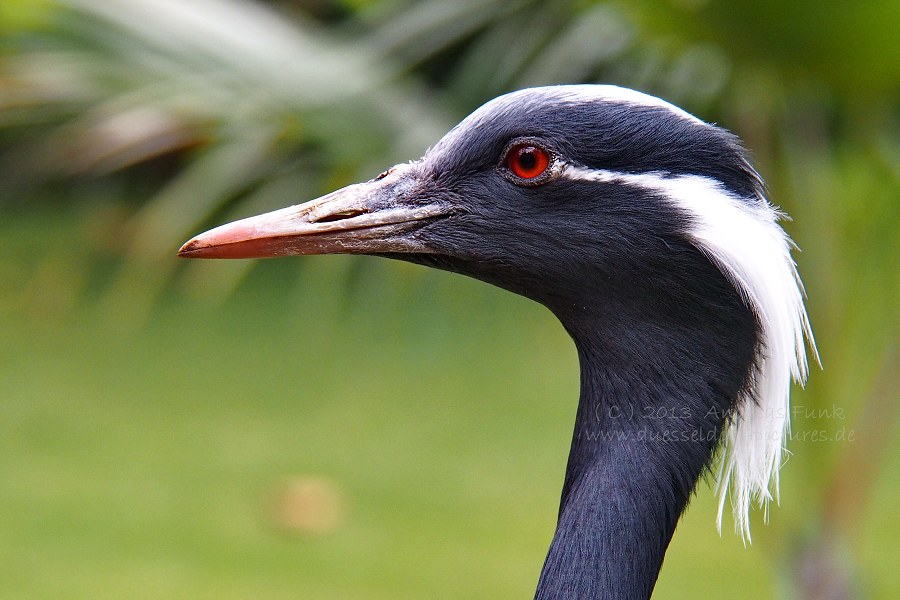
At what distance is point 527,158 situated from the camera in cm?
200

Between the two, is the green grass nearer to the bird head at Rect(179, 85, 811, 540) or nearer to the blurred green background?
the blurred green background

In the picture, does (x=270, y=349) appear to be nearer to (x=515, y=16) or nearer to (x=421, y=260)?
(x=515, y=16)

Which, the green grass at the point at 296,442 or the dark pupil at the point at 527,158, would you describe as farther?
the green grass at the point at 296,442

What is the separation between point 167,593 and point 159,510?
0.59 m

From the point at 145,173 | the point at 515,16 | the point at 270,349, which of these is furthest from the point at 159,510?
the point at 145,173

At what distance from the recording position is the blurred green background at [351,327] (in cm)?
315

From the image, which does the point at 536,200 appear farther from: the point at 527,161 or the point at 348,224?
the point at 348,224

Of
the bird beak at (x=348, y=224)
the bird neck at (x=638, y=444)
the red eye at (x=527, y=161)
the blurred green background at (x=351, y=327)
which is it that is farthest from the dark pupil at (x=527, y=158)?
the blurred green background at (x=351, y=327)

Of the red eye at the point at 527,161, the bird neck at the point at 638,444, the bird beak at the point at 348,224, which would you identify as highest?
the red eye at the point at 527,161

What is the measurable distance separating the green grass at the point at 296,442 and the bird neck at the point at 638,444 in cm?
149

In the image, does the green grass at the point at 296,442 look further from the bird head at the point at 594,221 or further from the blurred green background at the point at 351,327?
the bird head at the point at 594,221

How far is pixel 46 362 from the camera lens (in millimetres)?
5801

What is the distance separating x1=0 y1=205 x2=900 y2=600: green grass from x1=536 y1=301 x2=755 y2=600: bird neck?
4.90 feet

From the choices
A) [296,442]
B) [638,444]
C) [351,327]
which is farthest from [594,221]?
[351,327]
